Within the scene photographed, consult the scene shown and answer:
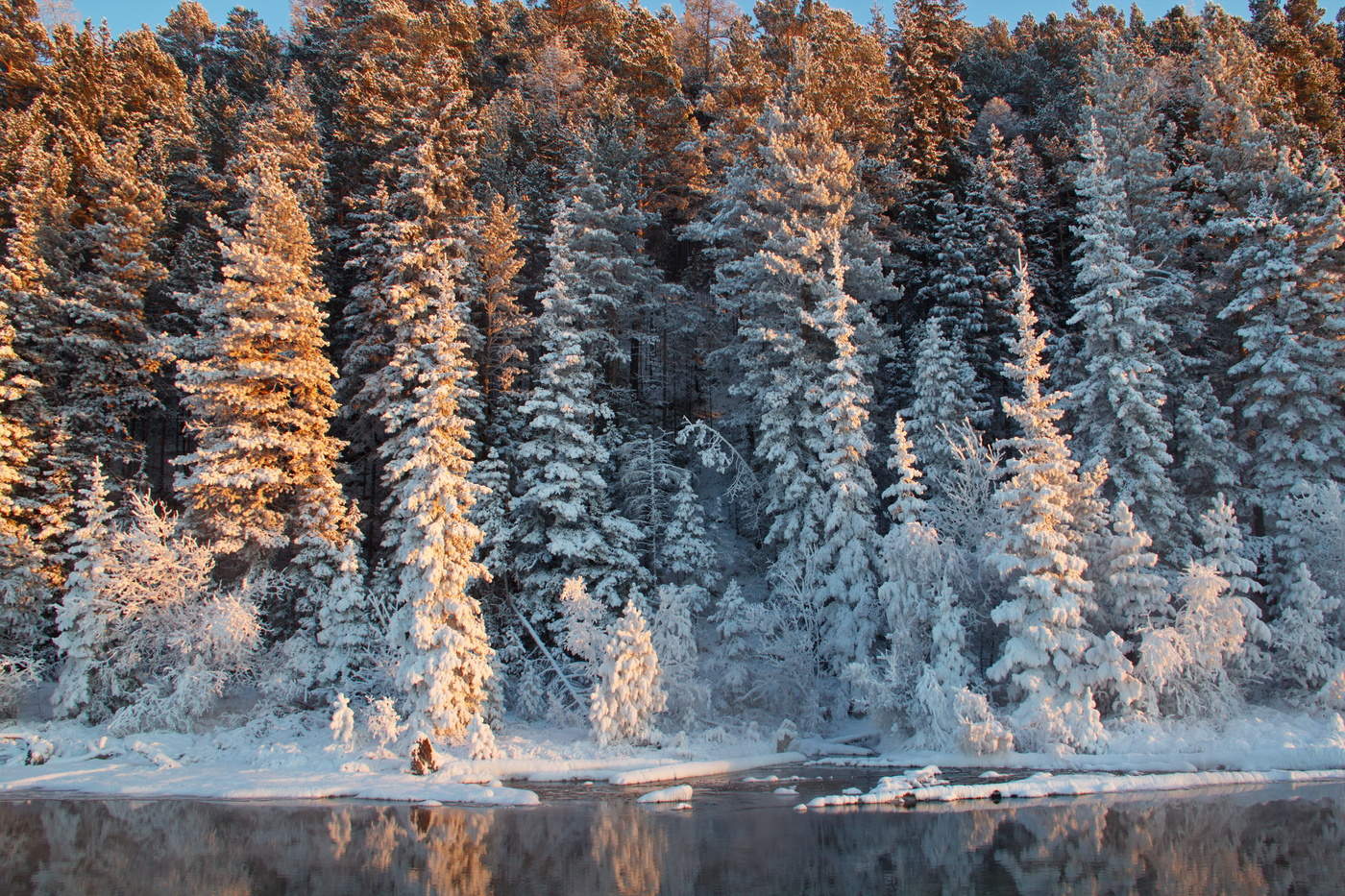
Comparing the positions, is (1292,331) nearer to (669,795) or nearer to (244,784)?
(669,795)

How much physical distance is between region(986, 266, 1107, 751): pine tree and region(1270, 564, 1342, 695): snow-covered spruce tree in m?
5.73

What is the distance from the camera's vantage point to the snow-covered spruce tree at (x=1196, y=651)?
2252 centimetres

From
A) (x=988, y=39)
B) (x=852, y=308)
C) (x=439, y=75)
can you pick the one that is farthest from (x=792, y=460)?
(x=988, y=39)

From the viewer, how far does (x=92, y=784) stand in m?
21.0

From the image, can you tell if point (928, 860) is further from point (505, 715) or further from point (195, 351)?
point (195, 351)

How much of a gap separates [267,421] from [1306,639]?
30300mm

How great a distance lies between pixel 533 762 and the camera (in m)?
22.7

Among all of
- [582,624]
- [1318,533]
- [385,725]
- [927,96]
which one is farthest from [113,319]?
[1318,533]

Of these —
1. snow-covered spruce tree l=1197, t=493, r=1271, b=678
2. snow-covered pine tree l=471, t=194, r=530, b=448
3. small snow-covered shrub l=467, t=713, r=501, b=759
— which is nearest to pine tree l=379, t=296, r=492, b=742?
small snow-covered shrub l=467, t=713, r=501, b=759

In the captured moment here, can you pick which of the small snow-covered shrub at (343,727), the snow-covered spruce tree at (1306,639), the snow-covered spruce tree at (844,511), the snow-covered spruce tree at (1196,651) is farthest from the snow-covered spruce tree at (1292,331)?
the small snow-covered shrub at (343,727)

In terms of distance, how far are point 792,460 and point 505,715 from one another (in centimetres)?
1221

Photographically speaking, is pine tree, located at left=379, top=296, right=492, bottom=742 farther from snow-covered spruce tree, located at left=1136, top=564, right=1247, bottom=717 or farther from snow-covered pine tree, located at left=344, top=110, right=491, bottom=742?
snow-covered spruce tree, located at left=1136, top=564, right=1247, bottom=717

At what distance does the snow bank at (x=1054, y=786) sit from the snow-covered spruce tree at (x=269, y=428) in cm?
1560

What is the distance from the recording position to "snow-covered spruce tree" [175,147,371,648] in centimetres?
2548
